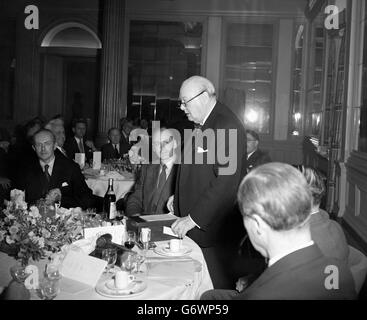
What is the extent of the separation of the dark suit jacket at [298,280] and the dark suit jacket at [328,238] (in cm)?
65

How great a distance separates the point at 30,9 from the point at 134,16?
2498mm

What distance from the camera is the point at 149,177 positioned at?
3.27 meters

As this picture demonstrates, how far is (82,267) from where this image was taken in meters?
1.75

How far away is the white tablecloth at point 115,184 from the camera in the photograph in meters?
4.95

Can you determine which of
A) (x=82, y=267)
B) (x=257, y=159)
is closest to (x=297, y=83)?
(x=257, y=159)

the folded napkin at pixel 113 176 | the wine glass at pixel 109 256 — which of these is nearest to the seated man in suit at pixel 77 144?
the folded napkin at pixel 113 176

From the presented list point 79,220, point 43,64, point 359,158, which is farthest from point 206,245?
point 43,64

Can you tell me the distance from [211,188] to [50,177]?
1764mm

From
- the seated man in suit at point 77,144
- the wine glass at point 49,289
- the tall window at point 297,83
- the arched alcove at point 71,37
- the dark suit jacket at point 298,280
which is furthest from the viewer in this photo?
the arched alcove at point 71,37

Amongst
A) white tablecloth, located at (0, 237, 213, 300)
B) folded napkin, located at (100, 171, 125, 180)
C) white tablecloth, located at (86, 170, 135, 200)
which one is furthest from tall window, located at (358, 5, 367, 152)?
white tablecloth, located at (0, 237, 213, 300)

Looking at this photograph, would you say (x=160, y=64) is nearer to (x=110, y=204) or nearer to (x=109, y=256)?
(x=110, y=204)

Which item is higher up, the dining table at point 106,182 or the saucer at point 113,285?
the saucer at point 113,285

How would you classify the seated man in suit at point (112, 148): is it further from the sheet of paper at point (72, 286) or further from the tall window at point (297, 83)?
the sheet of paper at point (72, 286)

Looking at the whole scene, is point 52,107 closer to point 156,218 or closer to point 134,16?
point 134,16
